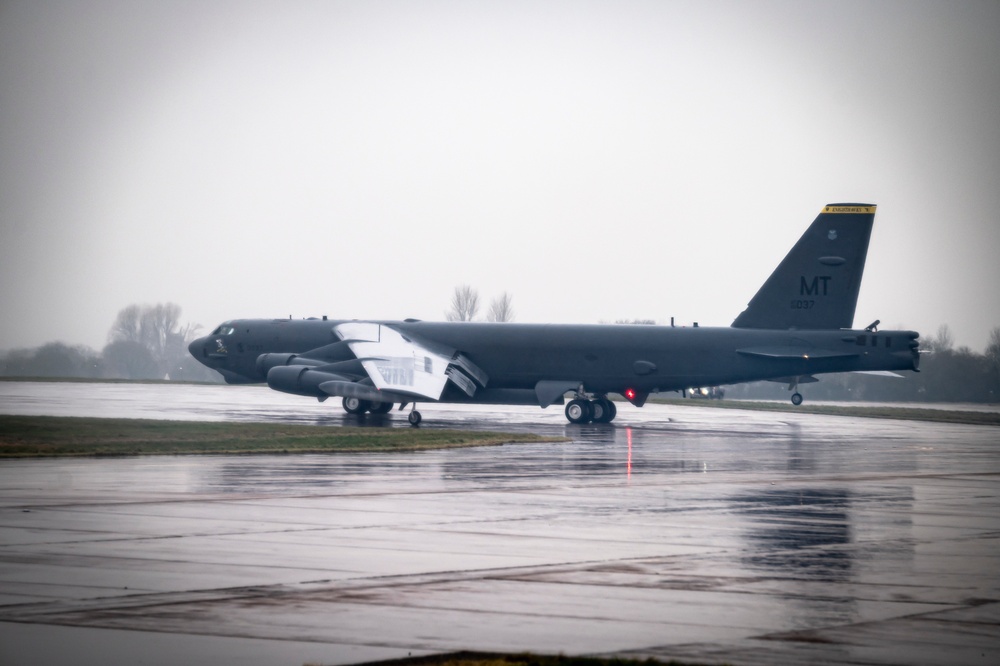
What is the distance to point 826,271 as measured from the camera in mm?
39312

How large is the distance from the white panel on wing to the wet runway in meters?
12.5

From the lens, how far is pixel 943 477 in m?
21.3

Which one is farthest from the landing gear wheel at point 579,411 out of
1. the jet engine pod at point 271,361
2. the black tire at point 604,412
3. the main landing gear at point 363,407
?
the jet engine pod at point 271,361

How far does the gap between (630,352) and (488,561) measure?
3014 centimetres

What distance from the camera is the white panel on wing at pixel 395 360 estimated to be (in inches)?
1391

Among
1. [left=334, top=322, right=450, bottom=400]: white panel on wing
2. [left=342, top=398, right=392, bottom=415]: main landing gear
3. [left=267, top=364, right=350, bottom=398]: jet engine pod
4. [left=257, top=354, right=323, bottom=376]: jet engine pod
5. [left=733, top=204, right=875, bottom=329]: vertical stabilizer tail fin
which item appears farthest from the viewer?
[left=342, top=398, right=392, bottom=415]: main landing gear

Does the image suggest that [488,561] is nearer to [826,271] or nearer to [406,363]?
[406,363]

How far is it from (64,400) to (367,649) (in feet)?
131

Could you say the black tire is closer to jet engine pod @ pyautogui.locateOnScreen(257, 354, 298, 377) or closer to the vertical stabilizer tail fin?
the vertical stabilizer tail fin

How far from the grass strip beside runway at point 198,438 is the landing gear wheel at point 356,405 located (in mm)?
8571

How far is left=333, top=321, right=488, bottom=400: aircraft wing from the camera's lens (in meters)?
35.4

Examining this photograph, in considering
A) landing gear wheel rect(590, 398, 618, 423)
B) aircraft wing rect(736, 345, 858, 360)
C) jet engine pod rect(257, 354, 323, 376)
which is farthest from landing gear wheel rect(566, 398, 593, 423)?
jet engine pod rect(257, 354, 323, 376)

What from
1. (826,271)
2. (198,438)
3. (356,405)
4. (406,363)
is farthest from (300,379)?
(826,271)

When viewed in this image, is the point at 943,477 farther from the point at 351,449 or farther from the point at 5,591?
the point at 5,591
